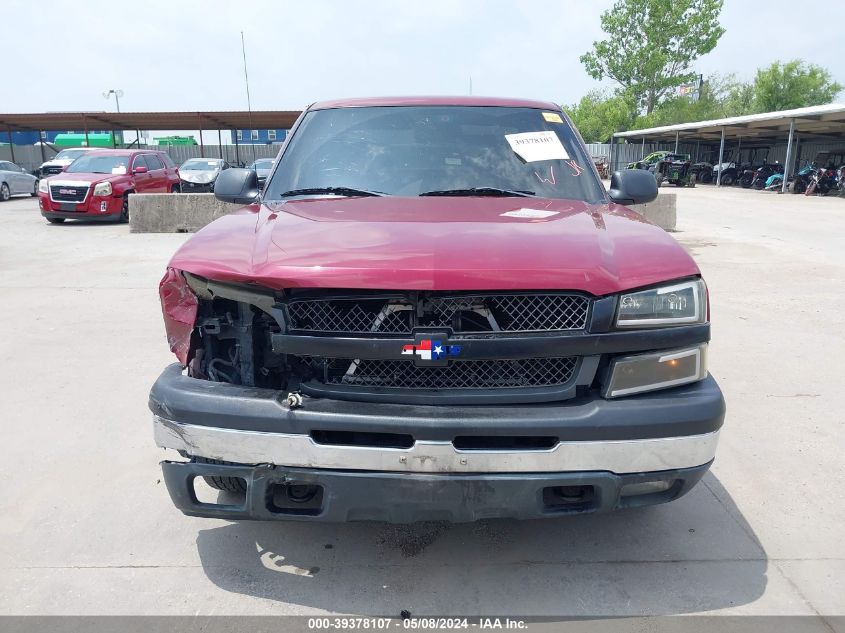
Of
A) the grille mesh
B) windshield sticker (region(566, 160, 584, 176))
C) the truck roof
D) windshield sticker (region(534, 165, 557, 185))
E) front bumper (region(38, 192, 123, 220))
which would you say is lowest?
front bumper (region(38, 192, 123, 220))

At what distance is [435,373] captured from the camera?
2.33 metres

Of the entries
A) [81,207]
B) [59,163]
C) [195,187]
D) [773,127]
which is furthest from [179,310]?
[773,127]

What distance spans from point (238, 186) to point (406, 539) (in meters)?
2.12

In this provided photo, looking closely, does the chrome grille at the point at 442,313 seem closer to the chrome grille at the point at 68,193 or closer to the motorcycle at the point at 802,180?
the chrome grille at the point at 68,193

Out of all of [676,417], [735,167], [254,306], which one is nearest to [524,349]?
[676,417]

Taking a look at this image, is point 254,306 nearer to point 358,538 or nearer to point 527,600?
point 358,538

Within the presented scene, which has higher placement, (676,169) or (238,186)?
(238,186)

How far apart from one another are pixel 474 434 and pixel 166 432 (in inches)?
42.3

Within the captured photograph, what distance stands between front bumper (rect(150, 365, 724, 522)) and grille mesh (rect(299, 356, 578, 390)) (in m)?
0.11

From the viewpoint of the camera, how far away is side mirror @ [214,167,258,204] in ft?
12.2

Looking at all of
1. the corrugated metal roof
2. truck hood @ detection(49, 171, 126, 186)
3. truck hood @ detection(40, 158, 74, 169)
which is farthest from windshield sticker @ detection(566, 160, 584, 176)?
the corrugated metal roof

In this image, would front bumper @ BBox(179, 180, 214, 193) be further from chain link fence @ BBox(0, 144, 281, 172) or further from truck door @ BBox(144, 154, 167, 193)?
chain link fence @ BBox(0, 144, 281, 172)

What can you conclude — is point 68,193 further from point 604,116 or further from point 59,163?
point 604,116

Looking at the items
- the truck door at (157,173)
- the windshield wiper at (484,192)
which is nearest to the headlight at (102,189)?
the truck door at (157,173)
